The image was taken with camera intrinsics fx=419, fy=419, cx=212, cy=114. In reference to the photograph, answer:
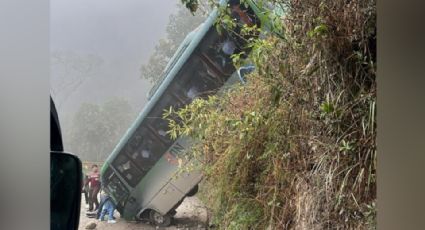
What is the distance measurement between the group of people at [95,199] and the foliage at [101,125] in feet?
0.19

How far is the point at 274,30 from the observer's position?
58.2 inches

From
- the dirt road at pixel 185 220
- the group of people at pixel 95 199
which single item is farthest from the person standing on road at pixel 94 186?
the dirt road at pixel 185 220

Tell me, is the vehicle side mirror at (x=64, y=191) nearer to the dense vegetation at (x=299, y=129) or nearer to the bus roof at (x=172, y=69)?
the bus roof at (x=172, y=69)

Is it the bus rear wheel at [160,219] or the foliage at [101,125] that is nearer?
the foliage at [101,125]

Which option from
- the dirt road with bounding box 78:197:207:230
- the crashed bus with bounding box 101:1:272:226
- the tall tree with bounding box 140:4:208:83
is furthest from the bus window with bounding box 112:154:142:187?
the tall tree with bounding box 140:4:208:83

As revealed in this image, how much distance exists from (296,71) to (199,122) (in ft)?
1.27

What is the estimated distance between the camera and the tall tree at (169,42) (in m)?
1.39

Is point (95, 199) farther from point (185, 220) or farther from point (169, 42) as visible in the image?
point (169, 42)

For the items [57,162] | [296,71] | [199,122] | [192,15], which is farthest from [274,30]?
[57,162]

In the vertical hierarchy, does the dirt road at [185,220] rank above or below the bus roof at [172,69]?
below

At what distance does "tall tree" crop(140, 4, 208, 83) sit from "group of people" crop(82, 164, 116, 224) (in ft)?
1.18

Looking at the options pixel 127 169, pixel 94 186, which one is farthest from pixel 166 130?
pixel 94 186
